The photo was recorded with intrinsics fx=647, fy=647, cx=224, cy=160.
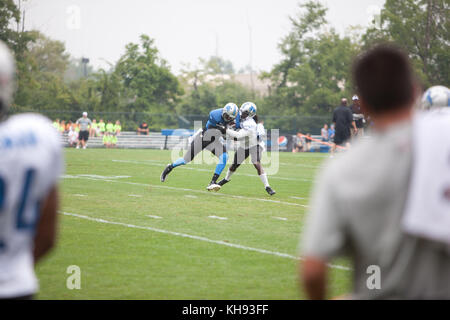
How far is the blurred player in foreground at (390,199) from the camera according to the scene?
6.98ft

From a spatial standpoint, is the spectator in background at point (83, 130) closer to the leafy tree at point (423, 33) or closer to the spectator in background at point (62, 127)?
the spectator in background at point (62, 127)

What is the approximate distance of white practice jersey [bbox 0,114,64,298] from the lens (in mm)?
2357

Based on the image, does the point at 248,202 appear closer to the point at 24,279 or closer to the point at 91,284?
the point at 91,284

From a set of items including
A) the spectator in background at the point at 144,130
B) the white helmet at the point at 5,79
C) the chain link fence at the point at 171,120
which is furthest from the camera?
the chain link fence at the point at 171,120

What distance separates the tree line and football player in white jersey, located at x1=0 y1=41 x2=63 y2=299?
38.3m

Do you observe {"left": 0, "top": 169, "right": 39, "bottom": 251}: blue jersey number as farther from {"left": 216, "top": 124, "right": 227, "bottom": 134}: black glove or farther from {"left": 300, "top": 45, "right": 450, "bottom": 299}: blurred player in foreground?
{"left": 216, "top": 124, "right": 227, "bottom": 134}: black glove

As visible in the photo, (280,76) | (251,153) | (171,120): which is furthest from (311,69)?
(251,153)

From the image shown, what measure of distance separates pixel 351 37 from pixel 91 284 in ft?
164

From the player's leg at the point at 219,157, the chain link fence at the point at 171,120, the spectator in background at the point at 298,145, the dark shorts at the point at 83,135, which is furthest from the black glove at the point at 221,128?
the chain link fence at the point at 171,120

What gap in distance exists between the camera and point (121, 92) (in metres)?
48.2

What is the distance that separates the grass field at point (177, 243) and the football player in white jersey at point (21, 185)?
2.78 metres

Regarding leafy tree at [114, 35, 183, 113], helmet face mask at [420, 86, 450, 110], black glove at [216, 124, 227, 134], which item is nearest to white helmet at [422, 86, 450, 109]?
helmet face mask at [420, 86, 450, 110]

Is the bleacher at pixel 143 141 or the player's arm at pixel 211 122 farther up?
the player's arm at pixel 211 122
